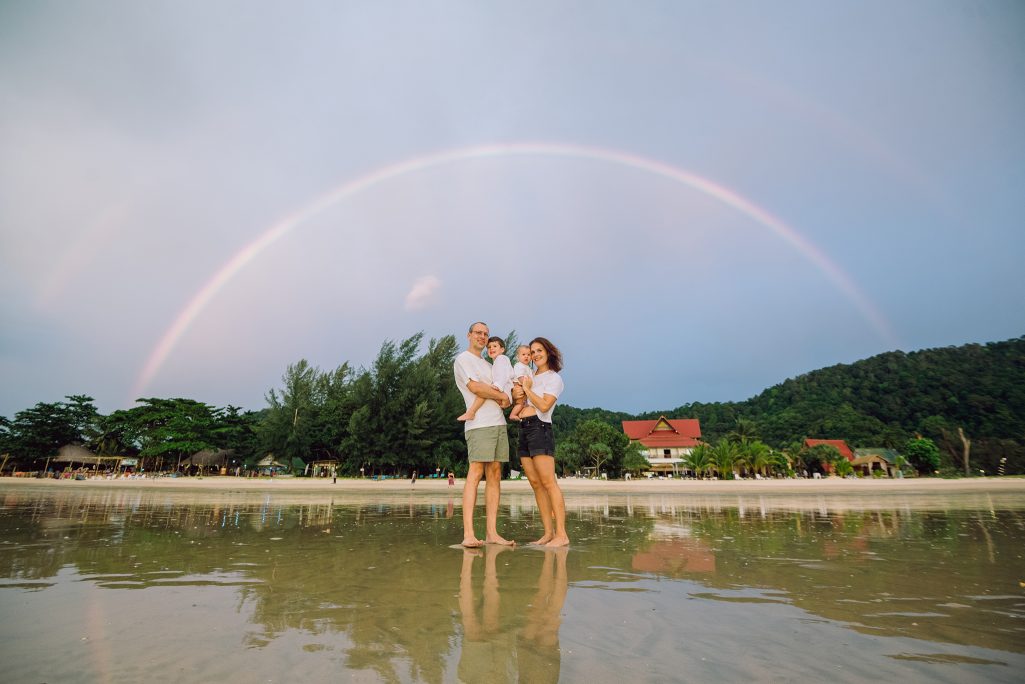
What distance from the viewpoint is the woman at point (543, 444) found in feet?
16.8

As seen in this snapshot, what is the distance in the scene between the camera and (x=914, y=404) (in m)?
65.6

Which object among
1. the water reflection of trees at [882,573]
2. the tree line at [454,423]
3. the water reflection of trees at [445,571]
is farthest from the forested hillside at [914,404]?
the water reflection of trees at [445,571]

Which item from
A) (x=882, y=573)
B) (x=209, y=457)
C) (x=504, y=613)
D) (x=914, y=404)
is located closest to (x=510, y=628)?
(x=504, y=613)

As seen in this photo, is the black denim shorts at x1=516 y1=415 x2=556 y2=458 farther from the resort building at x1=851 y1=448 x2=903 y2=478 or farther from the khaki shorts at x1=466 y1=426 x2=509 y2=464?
the resort building at x1=851 y1=448 x2=903 y2=478

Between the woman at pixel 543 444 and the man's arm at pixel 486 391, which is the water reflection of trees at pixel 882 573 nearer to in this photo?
→ the woman at pixel 543 444

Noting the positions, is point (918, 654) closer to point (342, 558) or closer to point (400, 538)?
point (342, 558)

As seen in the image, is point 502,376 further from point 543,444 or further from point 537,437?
point 543,444

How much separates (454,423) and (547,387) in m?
33.6

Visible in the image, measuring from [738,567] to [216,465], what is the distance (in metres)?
61.5

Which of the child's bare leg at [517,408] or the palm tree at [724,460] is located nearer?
the child's bare leg at [517,408]

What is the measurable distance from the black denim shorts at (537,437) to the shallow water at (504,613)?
108cm

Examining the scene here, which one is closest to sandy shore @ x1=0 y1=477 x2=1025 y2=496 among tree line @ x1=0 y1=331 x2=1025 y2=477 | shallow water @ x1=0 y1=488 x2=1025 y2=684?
tree line @ x1=0 y1=331 x2=1025 y2=477

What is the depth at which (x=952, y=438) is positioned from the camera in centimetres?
5634

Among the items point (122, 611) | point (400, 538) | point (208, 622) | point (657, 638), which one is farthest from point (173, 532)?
point (657, 638)
